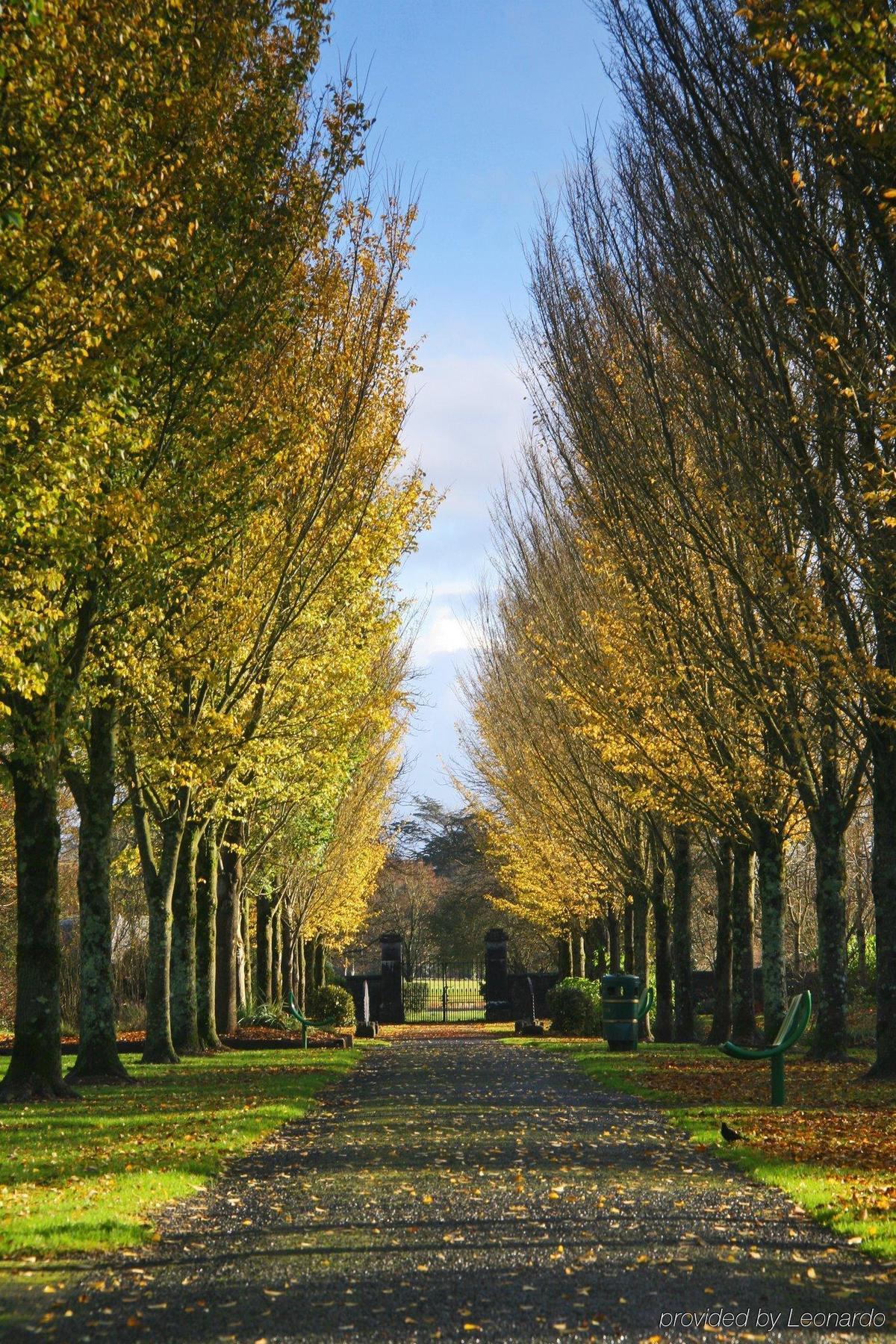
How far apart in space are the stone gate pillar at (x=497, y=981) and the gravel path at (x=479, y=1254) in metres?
34.8

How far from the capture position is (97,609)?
1337 cm

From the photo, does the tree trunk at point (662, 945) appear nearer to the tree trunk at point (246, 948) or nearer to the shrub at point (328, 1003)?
the shrub at point (328, 1003)

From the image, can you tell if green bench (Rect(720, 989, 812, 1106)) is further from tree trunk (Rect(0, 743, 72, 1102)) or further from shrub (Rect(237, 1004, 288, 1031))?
shrub (Rect(237, 1004, 288, 1031))

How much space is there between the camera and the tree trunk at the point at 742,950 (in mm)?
20703

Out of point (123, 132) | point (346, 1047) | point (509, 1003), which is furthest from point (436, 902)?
point (123, 132)

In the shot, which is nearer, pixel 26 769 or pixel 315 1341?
pixel 315 1341

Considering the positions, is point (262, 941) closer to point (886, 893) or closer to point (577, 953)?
point (577, 953)

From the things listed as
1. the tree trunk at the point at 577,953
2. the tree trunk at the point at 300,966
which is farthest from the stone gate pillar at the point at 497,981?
the tree trunk at the point at 300,966

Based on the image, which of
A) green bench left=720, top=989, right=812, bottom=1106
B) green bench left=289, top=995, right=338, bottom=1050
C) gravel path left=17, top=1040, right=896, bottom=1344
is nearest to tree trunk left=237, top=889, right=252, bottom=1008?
green bench left=289, top=995, right=338, bottom=1050

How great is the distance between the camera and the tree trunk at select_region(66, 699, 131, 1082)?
16.0 metres

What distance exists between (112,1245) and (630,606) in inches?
572

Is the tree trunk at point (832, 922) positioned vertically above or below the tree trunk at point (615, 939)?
above

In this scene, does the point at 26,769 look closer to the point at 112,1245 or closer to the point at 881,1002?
the point at 112,1245

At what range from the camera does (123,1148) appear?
10094 millimetres
